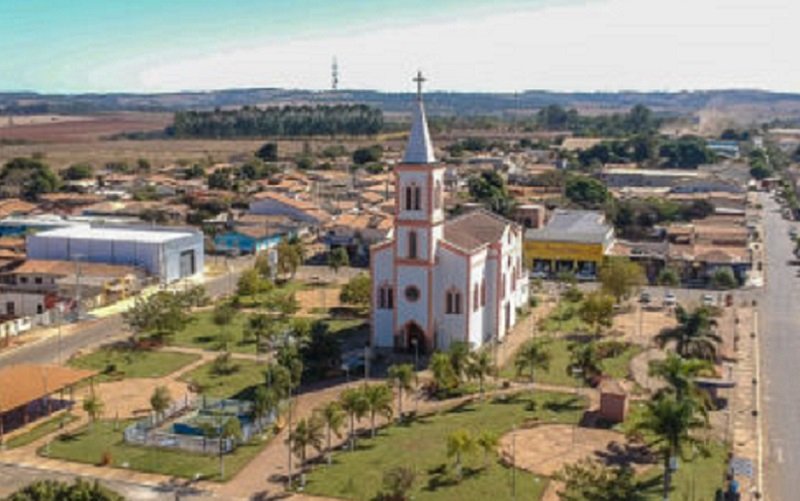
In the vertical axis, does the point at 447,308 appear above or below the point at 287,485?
above

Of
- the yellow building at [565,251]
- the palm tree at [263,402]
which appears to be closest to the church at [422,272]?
the palm tree at [263,402]

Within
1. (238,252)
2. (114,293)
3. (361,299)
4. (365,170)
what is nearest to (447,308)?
(361,299)

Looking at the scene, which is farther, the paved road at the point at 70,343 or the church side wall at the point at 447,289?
the paved road at the point at 70,343

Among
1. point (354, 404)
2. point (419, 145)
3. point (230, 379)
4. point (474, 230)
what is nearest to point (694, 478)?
point (354, 404)

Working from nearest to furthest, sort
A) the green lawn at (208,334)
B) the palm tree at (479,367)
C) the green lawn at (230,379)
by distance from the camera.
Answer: the palm tree at (479,367), the green lawn at (230,379), the green lawn at (208,334)

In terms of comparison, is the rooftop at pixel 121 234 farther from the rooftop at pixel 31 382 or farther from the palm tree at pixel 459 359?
the palm tree at pixel 459 359

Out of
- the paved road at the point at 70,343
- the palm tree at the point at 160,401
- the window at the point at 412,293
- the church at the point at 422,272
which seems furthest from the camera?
the window at the point at 412,293

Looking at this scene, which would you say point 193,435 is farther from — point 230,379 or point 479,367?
point 479,367

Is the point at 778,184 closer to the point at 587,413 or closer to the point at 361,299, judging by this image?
the point at 361,299
